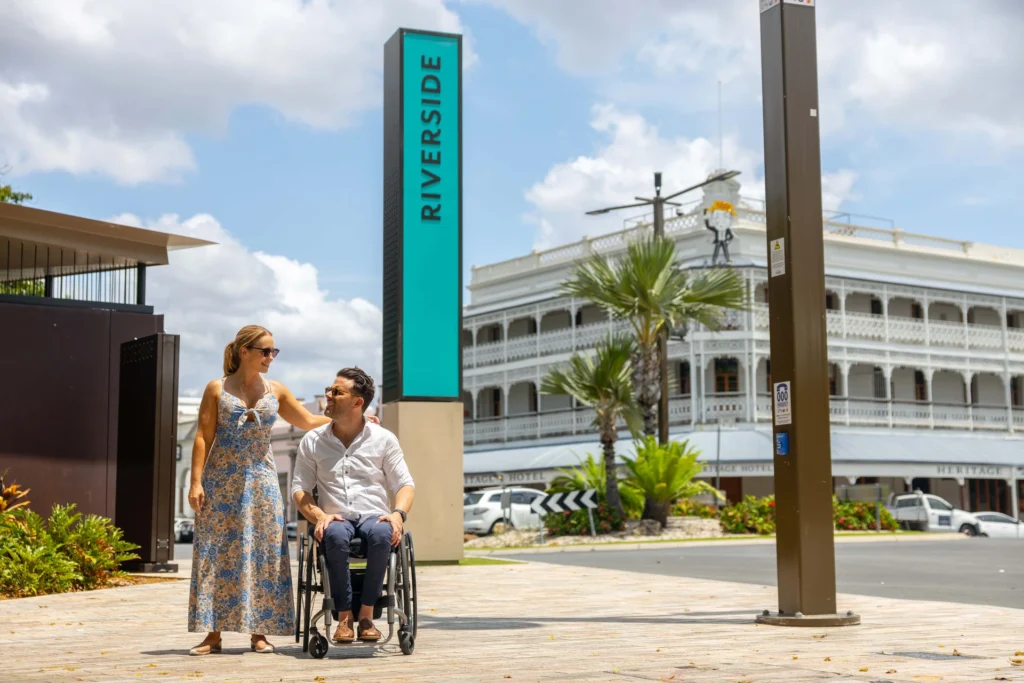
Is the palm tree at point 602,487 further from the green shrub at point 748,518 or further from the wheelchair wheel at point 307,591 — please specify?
the wheelchair wheel at point 307,591

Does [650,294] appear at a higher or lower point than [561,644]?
higher

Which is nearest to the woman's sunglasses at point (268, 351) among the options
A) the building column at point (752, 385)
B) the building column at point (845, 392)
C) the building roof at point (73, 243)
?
the building roof at point (73, 243)

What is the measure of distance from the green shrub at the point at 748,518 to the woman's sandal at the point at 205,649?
82.3 feet

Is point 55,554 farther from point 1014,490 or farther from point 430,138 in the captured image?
point 1014,490

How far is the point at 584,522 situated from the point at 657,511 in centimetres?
164

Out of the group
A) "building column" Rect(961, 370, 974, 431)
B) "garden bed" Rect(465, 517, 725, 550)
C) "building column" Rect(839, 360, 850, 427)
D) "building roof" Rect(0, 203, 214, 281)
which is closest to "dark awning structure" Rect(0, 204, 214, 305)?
"building roof" Rect(0, 203, 214, 281)

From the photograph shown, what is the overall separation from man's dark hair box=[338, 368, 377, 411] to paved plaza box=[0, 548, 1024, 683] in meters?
1.35

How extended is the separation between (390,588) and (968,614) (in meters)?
4.87

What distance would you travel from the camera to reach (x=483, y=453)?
165 feet

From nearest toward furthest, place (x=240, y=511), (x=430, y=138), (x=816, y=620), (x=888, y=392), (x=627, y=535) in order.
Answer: (x=240, y=511), (x=816, y=620), (x=430, y=138), (x=627, y=535), (x=888, y=392)

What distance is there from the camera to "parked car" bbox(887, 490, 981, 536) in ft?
124

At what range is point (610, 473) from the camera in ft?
97.7

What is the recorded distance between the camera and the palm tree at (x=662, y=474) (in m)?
29.4

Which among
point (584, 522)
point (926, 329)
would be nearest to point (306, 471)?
point (584, 522)
